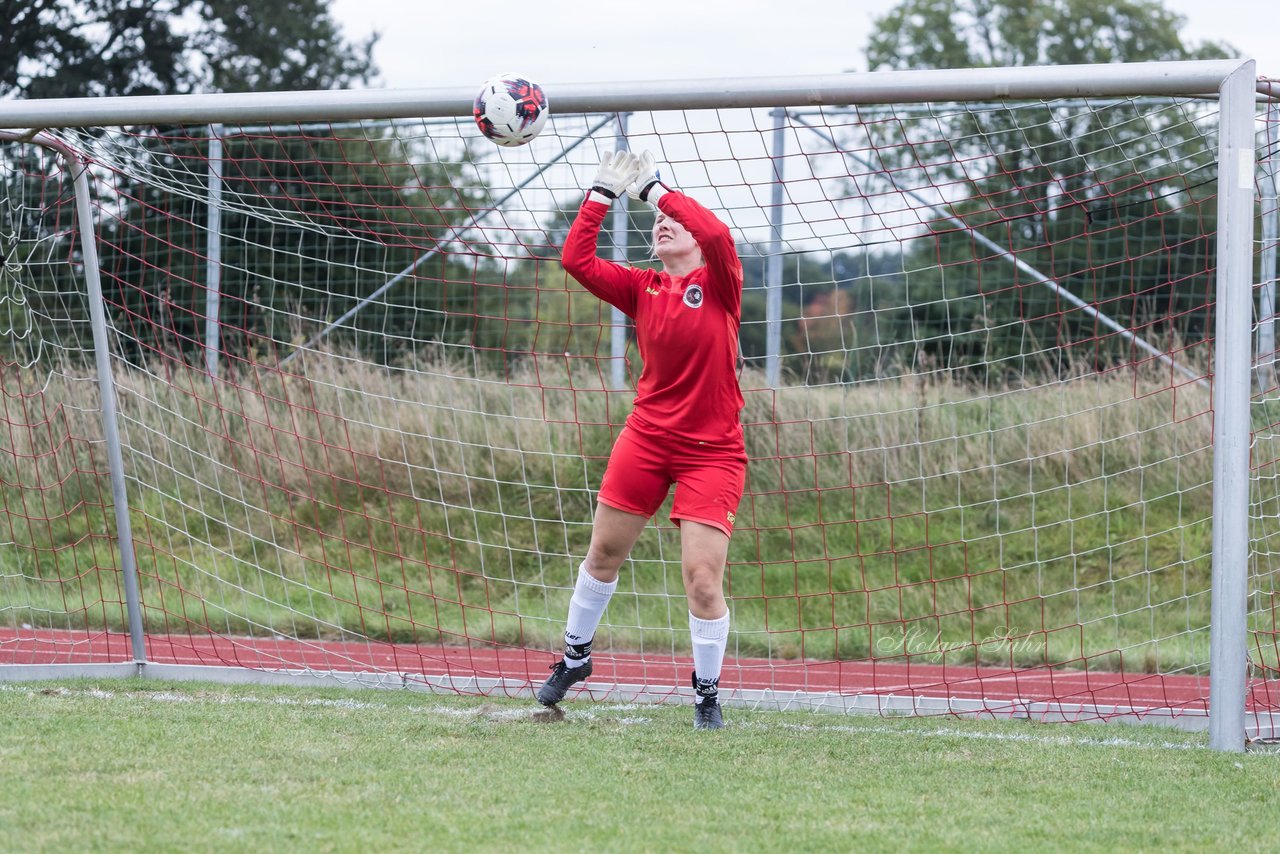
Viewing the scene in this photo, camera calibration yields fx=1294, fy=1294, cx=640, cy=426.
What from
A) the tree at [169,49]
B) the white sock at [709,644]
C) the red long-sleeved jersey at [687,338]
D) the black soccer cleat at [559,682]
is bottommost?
the black soccer cleat at [559,682]

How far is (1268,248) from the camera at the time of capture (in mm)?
5793

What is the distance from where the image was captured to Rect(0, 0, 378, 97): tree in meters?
21.4

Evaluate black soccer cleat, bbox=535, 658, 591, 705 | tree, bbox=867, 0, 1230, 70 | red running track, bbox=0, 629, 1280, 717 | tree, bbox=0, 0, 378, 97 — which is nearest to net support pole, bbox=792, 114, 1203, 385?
red running track, bbox=0, 629, 1280, 717

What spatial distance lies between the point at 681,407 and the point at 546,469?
473 cm

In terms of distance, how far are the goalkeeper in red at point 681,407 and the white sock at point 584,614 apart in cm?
8

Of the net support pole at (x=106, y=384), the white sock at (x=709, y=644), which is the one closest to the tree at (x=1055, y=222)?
the white sock at (x=709, y=644)

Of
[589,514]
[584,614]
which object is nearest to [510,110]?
[584,614]

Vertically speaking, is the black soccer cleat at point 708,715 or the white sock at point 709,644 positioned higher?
the white sock at point 709,644

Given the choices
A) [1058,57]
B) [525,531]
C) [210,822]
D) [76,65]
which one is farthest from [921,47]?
[210,822]

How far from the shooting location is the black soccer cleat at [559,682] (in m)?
4.93

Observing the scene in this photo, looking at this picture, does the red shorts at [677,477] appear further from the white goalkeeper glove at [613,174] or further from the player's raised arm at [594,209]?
the white goalkeeper glove at [613,174]

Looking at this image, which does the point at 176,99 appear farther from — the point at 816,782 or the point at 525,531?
the point at 525,531

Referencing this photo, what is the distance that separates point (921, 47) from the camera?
34.2m

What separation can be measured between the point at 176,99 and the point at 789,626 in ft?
15.3
